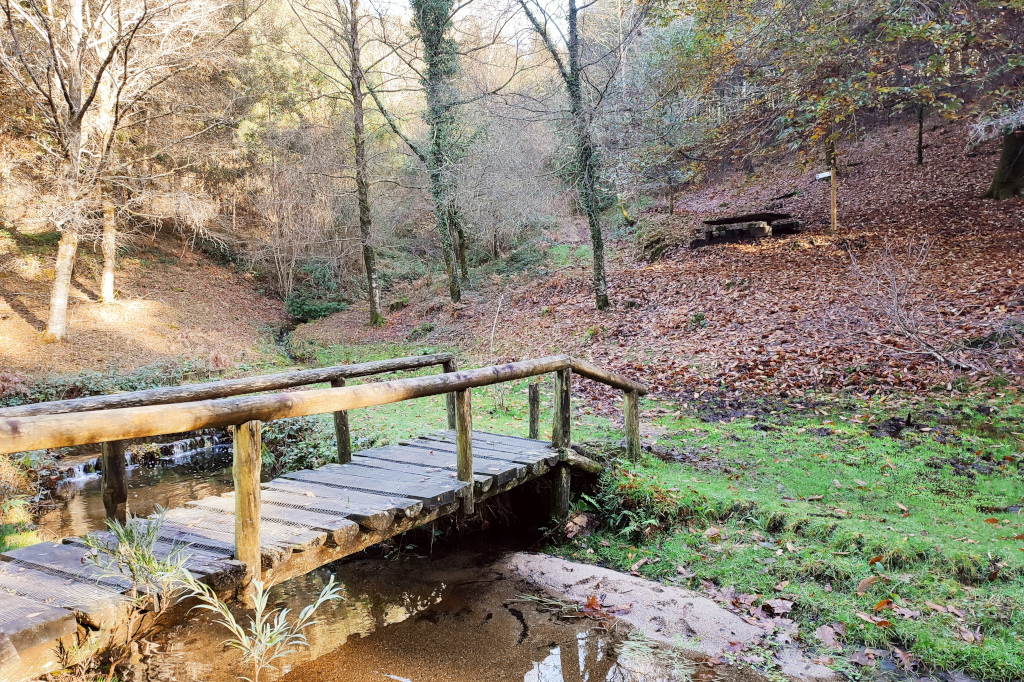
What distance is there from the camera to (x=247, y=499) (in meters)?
3.18

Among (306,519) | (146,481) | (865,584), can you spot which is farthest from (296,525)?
(146,481)

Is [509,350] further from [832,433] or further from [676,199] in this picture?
[676,199]

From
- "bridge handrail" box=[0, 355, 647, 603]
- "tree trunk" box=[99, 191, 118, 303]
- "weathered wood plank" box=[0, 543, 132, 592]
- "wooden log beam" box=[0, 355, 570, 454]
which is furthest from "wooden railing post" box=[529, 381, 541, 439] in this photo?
"tree trunk" box=[99, 191, 118, 303]

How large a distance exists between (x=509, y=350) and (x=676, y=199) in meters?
18.1

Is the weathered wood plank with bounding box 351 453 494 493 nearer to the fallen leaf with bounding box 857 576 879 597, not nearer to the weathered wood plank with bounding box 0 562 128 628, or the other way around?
the weathered wood plank with bounding box 0 562 128 628

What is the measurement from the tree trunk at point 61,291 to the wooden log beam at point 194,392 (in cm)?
1239

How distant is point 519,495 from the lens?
21.3 ft

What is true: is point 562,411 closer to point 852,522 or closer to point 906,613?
point 852,522

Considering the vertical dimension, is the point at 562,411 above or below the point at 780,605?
above

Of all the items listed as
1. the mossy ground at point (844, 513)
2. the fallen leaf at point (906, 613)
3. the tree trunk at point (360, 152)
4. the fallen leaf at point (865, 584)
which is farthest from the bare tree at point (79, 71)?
the fallen leaf at point (906, 613)

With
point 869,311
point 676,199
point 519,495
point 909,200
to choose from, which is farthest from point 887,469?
point 676,199

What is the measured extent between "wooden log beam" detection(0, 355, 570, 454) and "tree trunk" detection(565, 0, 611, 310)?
1139cm

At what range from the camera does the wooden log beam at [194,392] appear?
3.61m

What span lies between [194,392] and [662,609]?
12.1 ft
